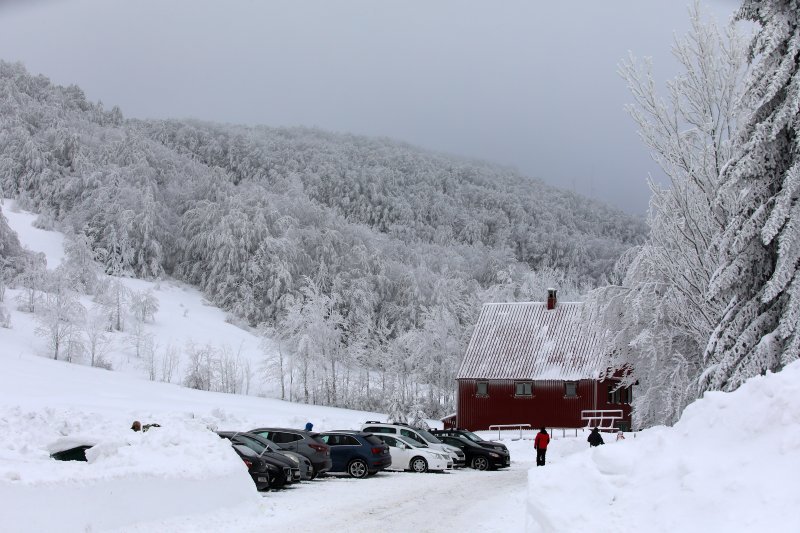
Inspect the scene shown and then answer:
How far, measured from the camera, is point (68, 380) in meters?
45.8

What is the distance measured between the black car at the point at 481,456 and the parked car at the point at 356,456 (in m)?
7.20

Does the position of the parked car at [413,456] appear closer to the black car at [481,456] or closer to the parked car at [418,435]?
the parked car at [418,435]

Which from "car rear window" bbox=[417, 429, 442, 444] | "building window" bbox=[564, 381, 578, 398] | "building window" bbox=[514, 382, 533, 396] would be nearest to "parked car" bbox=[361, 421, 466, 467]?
"car rear window" bbox=[417, 429, 442, 444]

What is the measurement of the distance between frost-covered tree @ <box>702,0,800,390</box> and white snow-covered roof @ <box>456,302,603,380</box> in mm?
30259

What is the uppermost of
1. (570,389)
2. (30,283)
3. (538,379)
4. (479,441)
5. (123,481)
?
(123,481)

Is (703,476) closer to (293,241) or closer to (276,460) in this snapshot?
(276,460)

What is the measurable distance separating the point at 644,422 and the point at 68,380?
3205 centimetres

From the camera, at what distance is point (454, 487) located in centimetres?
2281

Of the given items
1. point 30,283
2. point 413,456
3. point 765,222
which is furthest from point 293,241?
point 765,222

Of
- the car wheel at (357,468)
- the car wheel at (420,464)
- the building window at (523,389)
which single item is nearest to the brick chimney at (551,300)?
the building window at (523,389)

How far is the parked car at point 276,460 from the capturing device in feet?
A: 69.3

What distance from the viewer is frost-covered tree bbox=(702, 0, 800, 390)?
1597 centimetres

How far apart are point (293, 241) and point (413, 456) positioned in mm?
76219

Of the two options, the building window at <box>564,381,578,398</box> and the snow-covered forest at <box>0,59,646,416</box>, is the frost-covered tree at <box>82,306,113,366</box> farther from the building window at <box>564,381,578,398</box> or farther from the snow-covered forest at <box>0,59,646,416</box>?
the building window at <box>564,381,578,398</box>
